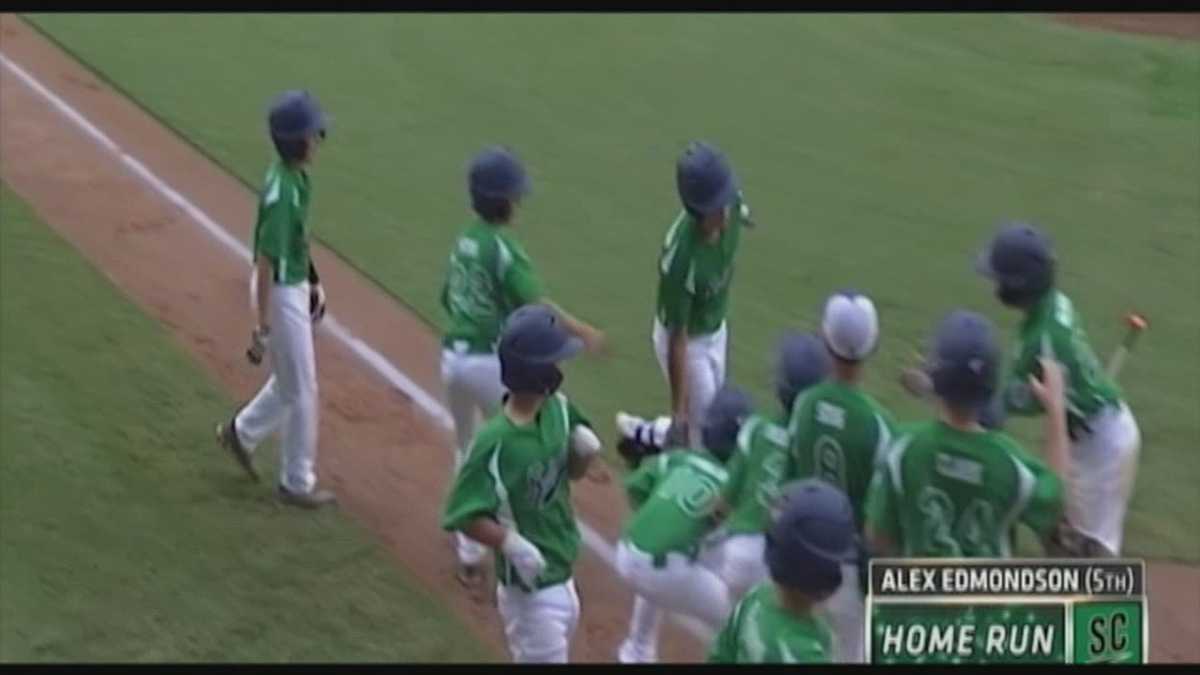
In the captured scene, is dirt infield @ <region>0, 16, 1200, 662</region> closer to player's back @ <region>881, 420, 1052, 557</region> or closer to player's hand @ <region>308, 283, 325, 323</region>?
player's hand @ <region>308, 283, 325, 323</region>

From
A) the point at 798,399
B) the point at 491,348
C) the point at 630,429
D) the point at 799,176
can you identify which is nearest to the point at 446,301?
the point at 491,348

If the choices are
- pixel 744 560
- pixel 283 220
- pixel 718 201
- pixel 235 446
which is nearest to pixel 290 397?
pixel 235 446

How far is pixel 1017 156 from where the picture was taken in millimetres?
12273

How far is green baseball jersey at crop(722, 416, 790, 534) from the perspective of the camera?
17.7 feet

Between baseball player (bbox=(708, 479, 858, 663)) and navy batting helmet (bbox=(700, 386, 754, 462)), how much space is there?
1.42 metres

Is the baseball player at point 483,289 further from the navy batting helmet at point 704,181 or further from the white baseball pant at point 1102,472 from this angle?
the white baseball pant at point 1102,472

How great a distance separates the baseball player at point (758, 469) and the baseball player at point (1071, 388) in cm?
63

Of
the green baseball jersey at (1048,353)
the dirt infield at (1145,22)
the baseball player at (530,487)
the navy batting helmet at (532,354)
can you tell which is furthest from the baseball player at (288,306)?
the dirt infield at (1145,22)

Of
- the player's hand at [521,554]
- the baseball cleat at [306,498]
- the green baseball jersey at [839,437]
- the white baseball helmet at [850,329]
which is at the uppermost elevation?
the white baseball helmet at [850,329]

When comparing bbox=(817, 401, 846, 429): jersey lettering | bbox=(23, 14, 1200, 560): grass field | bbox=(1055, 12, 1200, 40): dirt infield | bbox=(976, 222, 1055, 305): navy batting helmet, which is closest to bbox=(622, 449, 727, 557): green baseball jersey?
bbox=(817, 401, 846, 429): jersey lettering

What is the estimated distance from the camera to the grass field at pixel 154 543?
6391 millimetres

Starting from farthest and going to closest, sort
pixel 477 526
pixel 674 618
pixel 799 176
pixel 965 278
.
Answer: pixel 799 176
pixel 965 278
pixel 674 618
pixel 477 526
